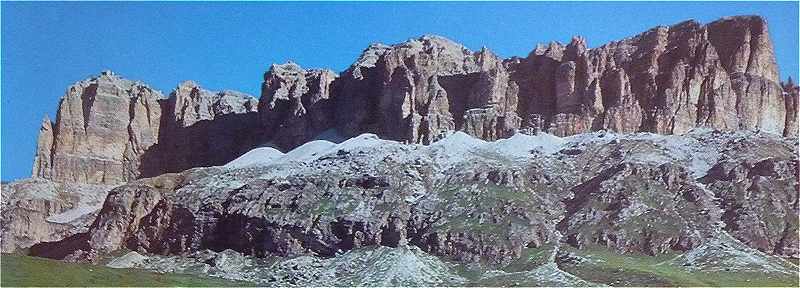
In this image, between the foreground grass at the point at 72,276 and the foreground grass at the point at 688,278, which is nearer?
the foreground grass at the point at 72,276

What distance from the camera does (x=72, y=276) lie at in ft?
A: 574

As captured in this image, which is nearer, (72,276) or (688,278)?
(72,276)

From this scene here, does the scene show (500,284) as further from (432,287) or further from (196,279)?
(196,279)

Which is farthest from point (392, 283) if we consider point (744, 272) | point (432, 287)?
point (744, 272)

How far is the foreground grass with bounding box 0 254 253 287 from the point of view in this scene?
164 meters

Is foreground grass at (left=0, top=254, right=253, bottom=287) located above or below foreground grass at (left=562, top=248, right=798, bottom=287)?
above

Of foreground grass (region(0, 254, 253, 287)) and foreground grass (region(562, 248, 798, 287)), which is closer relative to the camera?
foreground grass (region(0, 254, 253, 287))

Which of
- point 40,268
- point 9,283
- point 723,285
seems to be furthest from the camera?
point 723,285

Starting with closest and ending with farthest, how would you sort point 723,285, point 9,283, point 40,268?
1. point 9,283
2. point 40,268
3. point 723,285

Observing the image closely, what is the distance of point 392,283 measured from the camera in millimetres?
198375

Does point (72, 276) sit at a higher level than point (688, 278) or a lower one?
higher

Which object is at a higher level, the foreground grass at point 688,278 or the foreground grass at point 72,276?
the foreground grass at point 72,276

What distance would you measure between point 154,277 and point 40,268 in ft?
73.5

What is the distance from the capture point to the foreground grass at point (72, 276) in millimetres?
163875
